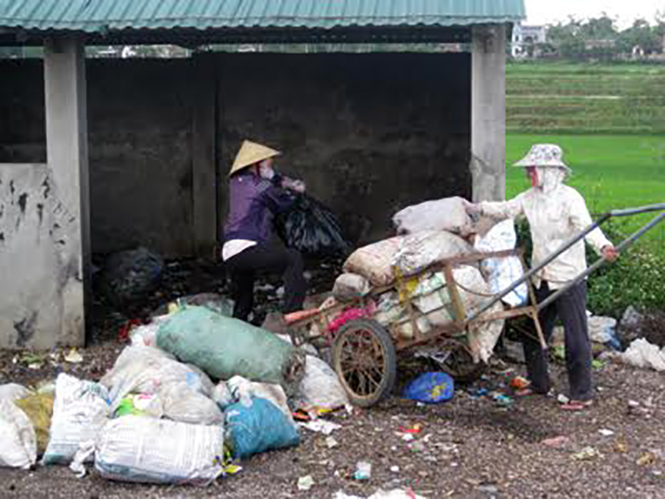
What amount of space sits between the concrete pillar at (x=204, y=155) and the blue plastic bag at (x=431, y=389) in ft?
18.3

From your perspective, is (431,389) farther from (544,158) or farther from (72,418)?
(72,418)

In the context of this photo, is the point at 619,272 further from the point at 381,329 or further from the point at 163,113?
the point at 163,113

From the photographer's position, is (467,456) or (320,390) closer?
(467,456)

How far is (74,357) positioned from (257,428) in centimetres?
294

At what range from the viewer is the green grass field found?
18469mm

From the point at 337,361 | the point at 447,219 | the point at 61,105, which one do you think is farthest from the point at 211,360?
the point at 61,105

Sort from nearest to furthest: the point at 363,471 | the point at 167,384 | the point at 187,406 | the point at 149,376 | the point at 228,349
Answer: the point at 363,471 → the point at 187,406 → the point at 167,384 → the point at 149,376 → the point at 228,349

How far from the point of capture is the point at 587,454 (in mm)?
6203

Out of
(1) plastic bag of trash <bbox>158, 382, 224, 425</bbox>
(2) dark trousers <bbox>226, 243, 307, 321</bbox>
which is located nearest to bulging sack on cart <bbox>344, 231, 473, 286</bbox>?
(2) dark trousers <bbox>226, 243, 307, 321</bbox>

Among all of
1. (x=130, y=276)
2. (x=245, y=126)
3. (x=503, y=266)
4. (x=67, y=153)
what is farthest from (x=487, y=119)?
(x=245, y=126)

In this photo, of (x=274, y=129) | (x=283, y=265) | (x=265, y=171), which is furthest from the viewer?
(x=274, y=129)

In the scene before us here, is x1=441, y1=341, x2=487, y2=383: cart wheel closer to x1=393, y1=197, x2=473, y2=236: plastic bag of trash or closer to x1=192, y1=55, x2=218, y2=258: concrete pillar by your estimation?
x1=393, y1=197, x2=473, y2=236: plastic bag of trash

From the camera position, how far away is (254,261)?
7.70 meters

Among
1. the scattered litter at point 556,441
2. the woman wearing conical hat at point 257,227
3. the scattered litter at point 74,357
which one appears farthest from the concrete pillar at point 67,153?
the scattered litter at point 556,441
